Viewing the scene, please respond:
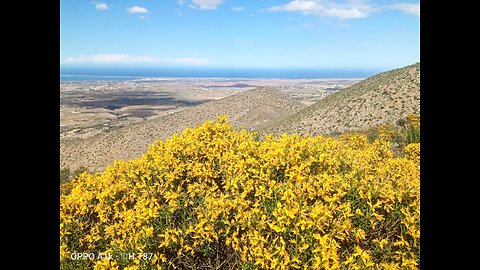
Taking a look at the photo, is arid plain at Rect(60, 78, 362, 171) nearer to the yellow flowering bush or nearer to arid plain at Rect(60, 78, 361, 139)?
arid plain at Rect(60, 78, 361, 139)

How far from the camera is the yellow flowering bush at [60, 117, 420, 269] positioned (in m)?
3.46

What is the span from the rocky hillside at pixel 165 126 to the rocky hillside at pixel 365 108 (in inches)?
343

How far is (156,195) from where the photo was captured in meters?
4.29

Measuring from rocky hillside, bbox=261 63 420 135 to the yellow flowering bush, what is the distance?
19361mm

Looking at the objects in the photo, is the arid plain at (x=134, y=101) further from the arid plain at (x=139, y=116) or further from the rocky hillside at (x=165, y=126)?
the rocky hillside at (x=165, y=126)

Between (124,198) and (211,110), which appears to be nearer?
(124,198)

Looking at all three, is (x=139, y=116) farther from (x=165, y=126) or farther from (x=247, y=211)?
(x=247, y=211)

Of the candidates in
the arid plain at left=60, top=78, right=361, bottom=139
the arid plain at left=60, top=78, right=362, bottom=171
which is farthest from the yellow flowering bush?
the arid plain at left=60, top=78, right=361, bottom=139

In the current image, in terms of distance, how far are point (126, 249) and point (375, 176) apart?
2907mm

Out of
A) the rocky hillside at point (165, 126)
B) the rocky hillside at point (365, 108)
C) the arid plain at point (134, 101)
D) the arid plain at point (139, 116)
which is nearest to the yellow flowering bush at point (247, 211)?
the rocky hillside at point (365, 108)

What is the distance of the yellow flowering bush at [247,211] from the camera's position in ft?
11.3
